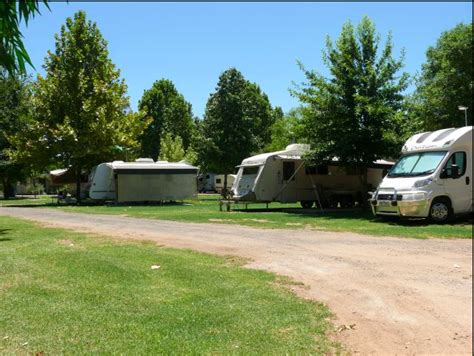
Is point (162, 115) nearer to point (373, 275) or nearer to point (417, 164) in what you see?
point (417, 164)

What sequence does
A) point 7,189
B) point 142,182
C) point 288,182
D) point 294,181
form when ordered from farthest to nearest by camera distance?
point 7,189 < point 142,182 < point 294,181 < point 288,182

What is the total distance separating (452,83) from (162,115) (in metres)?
39.7

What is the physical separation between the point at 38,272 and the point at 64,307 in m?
2.37

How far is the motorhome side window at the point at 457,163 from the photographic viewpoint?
15.7m

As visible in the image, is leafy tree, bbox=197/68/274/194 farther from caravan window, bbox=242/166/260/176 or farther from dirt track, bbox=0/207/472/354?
dirt track, bbox=0/207/472/354

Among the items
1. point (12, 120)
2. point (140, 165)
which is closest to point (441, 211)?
point (140, 165)

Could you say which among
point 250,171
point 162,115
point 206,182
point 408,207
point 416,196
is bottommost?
point 408,207

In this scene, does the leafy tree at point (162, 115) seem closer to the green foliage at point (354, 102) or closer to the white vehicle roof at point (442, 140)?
the green foliage at point (354, 102)

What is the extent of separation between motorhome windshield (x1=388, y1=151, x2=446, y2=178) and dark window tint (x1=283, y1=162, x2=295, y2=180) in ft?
23.1

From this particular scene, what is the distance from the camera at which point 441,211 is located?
15.9 meters

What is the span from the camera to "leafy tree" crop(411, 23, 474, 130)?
32250mm

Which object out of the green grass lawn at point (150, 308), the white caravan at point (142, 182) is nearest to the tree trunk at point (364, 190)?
the white caravan at point (142, 182)

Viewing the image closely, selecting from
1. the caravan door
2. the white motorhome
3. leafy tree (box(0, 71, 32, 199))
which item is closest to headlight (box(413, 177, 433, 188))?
the white motorhome

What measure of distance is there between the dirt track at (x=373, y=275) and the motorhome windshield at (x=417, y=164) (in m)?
3.97
